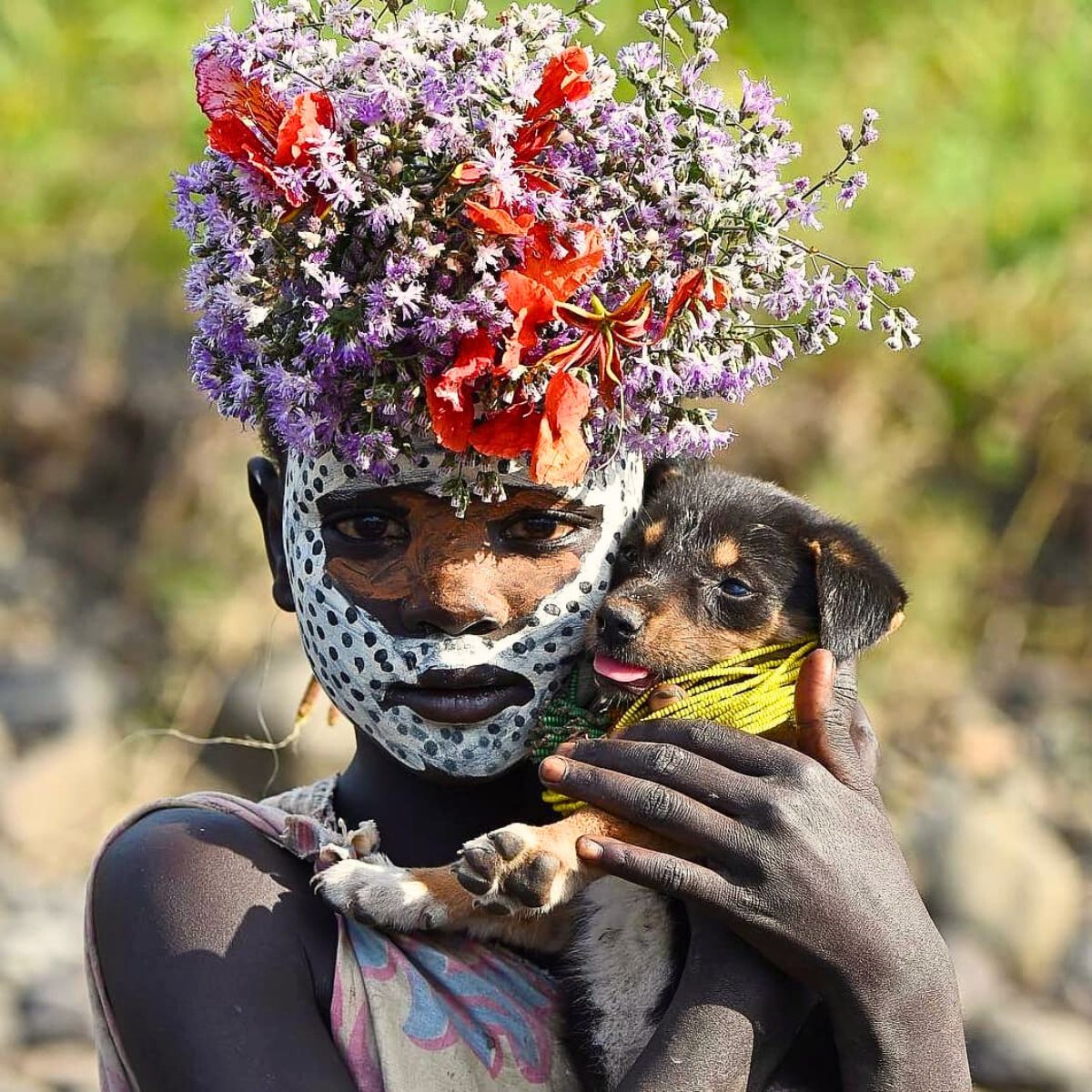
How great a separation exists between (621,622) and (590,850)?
0.48 metres

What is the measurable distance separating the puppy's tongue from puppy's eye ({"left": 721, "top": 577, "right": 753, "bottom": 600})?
27 centimetres

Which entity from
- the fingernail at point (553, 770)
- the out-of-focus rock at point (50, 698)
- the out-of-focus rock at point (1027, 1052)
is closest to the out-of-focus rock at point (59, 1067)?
the out-of-focus rock at point (50, 698)

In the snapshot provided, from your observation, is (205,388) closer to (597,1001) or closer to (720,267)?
(720,267)

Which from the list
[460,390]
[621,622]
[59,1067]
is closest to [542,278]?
[460,390]

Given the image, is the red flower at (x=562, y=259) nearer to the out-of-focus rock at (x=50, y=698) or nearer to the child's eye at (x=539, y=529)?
the child's eye at (x=539, y=529)

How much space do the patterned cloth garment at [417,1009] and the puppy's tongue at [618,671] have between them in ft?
1.67

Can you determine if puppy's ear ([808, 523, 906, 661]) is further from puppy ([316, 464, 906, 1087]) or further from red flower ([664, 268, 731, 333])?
red flower ([664, 268, 731, 333])

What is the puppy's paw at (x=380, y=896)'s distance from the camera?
9.07ft

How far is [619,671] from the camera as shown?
2.97 meters

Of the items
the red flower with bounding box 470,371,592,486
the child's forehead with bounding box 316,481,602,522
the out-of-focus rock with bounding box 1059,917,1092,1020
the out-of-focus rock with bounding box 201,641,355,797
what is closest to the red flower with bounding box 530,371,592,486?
the red flower with bounding box 470,371,592,486

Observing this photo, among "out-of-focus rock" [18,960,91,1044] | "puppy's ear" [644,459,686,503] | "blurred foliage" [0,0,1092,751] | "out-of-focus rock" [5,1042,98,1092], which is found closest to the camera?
"puppy's ear" [644,459,686,503]

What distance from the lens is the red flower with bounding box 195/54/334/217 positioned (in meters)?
2.55

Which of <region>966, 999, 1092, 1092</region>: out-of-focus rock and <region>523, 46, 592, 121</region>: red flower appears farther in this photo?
<region>966, 999, 1092, 1092</region>: out-of-focus rock

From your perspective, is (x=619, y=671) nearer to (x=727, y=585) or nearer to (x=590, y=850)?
(x=727, y=585)
